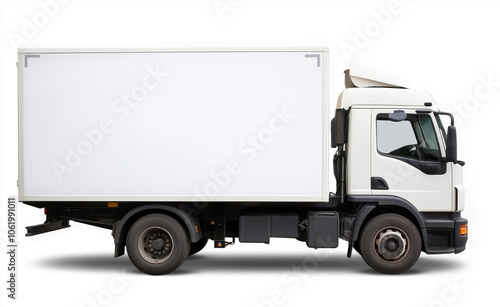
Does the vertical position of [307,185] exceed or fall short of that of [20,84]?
it falls short

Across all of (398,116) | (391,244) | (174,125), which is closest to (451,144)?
(398,116)

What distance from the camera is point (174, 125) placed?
30.4 ft

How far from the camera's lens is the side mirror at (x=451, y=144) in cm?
930

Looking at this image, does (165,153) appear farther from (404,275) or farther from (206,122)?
(404,275)

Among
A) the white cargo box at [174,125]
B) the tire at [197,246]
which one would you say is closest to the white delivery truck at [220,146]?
the white cargo box at [174,125]

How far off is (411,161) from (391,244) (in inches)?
53.7

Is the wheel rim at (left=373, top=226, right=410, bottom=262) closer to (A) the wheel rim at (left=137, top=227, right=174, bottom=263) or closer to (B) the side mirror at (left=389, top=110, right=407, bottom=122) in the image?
(B) the side mirror at (left=389, top=110, right=407, bottom=122)

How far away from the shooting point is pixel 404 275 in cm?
965

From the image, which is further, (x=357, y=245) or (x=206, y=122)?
(x=357, y=245)

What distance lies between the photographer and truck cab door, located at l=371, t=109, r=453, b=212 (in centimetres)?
953

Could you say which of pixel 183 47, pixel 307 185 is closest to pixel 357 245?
pixel 307 185

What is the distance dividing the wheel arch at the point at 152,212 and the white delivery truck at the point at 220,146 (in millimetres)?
23

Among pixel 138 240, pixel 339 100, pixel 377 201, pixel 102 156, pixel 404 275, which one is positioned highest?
pixel 339 100

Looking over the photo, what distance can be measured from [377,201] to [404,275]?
51.1 inches
